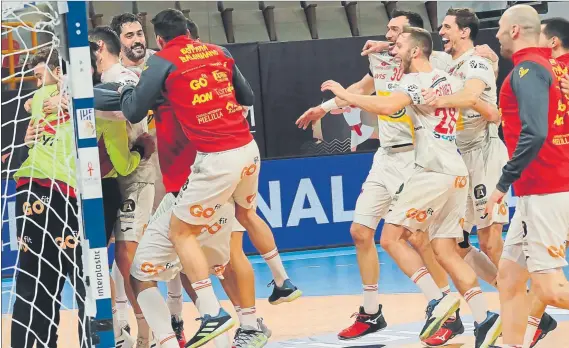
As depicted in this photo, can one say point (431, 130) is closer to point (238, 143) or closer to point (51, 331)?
point (238, 143)

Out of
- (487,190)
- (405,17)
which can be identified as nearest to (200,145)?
(405,17)

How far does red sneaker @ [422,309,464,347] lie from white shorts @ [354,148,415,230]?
941mm

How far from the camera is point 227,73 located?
6.04m

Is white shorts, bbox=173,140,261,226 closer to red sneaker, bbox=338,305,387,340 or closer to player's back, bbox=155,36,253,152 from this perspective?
player's back, bbox=155,36,253,152

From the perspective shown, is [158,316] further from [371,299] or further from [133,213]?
[371,299]

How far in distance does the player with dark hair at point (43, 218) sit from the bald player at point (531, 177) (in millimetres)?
2628

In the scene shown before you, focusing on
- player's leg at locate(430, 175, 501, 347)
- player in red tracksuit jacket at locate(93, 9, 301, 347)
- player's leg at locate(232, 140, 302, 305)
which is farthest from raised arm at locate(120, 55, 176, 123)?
player's leg at locate(430, 175, 501, 347)

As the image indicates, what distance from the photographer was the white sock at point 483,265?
25.0 ft

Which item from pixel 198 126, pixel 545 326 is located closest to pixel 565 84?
pixel 545 326

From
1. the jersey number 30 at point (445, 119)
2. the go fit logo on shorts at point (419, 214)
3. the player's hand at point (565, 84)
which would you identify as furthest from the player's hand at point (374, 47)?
the player's hand at point (565, 84)

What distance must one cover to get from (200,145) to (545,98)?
2.03 m

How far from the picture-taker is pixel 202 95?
5812mm

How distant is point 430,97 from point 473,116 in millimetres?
1517

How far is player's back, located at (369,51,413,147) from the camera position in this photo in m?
7.33
